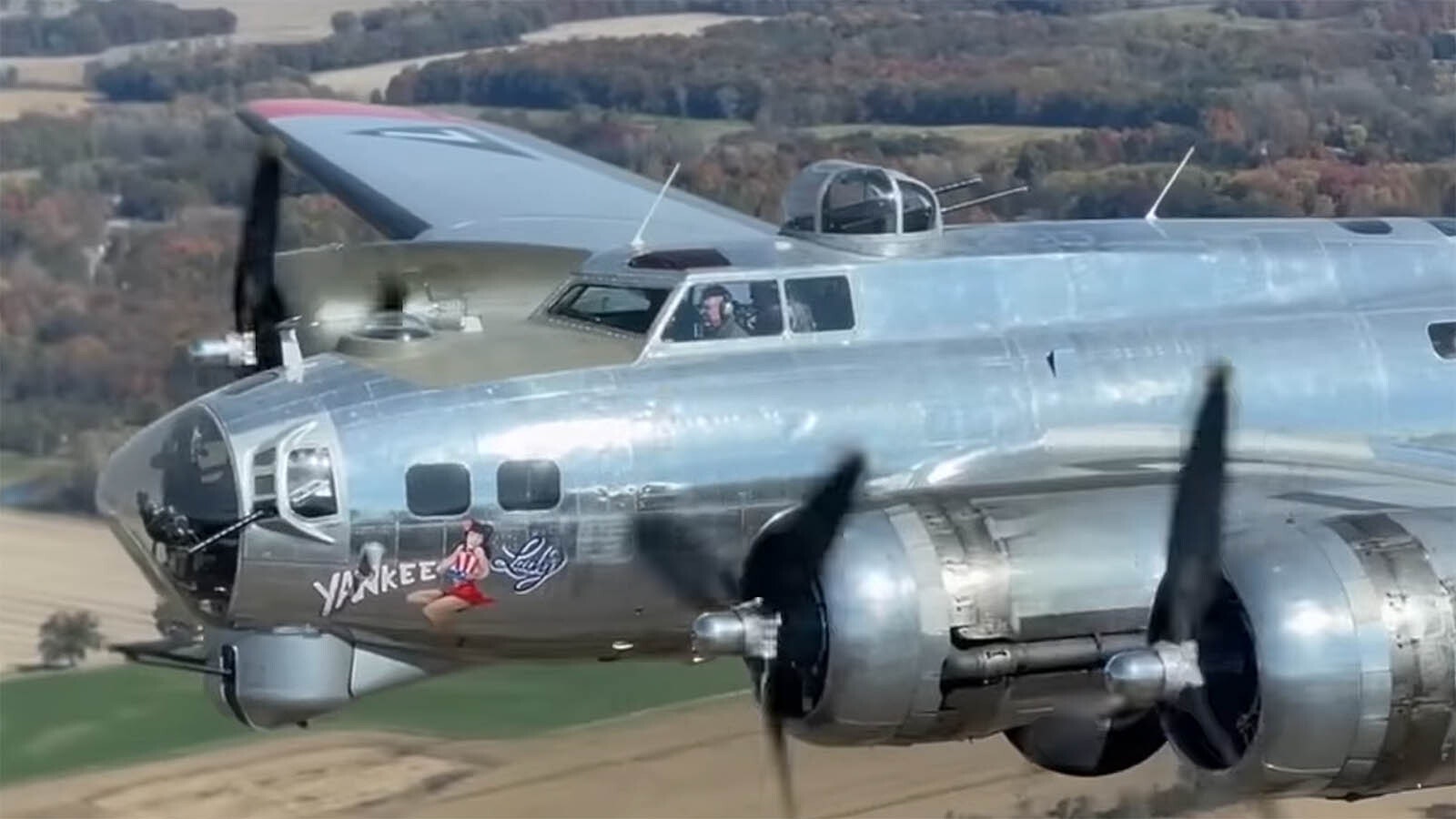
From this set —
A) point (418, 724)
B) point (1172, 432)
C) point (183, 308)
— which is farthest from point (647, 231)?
point (183, 308)

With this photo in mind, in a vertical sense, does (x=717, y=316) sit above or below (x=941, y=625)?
above

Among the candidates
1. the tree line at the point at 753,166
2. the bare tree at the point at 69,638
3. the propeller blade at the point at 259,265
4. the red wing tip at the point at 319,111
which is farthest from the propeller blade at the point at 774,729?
the bare tree at the point at 69,638

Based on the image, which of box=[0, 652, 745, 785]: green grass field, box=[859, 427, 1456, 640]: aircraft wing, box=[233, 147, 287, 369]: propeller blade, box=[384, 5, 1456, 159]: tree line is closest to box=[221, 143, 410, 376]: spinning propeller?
box=[233, 147, 287, 369]: propeller blade

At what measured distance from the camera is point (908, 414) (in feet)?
37.7

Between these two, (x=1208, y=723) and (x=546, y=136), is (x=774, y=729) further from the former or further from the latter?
(x=546, y=136)

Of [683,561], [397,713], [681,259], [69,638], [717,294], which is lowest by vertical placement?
[69,638]

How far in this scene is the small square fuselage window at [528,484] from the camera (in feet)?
36.1

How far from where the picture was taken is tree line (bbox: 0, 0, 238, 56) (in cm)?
6075

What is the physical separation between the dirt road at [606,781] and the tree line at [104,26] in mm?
45787

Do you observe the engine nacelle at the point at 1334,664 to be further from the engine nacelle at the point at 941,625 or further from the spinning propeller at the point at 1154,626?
the engine nacelle at the point at 941,625

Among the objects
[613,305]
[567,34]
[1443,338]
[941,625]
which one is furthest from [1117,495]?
[567,34]

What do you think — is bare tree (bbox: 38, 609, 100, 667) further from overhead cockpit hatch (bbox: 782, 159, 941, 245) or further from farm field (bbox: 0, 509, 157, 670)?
overhead cockpit hatch (bbox: 782, 159, 941, 245)

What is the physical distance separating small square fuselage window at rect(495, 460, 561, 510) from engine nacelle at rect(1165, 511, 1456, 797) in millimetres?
3372

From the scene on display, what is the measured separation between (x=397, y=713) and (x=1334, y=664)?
1114 cm
